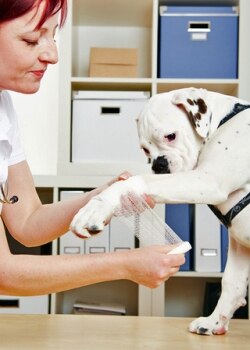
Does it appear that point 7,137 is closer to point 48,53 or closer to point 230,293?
point 48,53

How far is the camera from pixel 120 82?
2.05 metres

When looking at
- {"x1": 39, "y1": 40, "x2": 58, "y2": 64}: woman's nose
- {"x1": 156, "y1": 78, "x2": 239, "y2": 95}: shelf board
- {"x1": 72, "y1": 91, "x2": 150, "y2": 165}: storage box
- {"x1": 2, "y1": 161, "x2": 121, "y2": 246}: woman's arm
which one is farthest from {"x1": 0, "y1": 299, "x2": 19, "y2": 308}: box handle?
{"x1": 39, "y1": 40, "x2": 58, "y2": 64}: woman's nose

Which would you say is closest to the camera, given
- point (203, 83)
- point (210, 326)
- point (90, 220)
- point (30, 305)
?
point (90, 220)

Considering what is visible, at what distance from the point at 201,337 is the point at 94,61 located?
126cm

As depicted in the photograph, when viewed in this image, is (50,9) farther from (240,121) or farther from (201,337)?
(201,337)

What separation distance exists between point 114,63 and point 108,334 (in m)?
1.23

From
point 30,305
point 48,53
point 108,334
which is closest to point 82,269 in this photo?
point 108,334

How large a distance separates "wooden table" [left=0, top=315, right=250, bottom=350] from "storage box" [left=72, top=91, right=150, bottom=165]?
2.94ft

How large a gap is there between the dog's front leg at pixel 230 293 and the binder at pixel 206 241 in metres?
0.78

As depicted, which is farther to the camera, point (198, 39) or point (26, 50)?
point (198, 39)

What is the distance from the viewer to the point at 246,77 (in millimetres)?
2025

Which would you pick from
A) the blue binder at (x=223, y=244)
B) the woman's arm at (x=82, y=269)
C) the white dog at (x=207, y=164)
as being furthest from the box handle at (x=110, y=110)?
the woman's arm at (x=82, y=269)

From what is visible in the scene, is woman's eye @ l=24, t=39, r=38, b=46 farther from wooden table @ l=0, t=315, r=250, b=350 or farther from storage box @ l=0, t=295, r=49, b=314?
storage box @ l=0, t=295, r=49, b=314

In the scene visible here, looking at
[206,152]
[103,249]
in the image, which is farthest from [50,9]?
[103,249]
